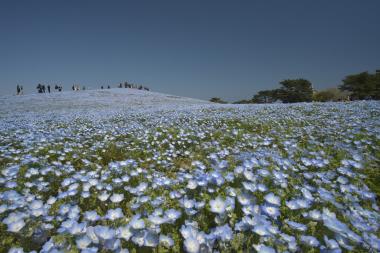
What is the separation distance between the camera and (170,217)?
6.45 feet

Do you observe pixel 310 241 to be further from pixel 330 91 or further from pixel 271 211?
pixel 330 91

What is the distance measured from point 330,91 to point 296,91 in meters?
5.20

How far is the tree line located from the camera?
93.5 ft

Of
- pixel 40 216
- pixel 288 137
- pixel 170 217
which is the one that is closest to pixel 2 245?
pixel 40 216

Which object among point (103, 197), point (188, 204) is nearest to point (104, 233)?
point (188, 204)

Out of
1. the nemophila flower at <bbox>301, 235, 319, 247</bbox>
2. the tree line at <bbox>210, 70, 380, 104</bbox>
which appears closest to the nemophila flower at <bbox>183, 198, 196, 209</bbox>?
the nemophila flower at <bbox>301, 235, 319, 247</bbox>

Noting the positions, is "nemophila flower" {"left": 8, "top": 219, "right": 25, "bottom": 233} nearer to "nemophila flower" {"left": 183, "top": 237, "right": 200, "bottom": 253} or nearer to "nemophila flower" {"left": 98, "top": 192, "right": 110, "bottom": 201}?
"nemophila flower" {"left": 98, "top": 192, "right": 110, "bottom": 201}

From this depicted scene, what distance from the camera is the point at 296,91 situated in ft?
125

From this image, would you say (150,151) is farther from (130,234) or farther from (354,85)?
(354,85)

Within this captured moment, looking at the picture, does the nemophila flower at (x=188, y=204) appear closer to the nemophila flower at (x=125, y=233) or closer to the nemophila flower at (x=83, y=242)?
the nemophila flower at (x=125, y=233)

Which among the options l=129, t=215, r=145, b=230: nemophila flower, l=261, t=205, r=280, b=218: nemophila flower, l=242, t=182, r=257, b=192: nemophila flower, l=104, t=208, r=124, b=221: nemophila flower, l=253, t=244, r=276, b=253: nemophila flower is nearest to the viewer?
l=253, t=244, r=276, b=253: nemophila flower

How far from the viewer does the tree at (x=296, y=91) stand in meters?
37.0

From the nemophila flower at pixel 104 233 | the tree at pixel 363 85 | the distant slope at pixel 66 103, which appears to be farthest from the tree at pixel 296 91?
the nemophila flower at pixel 104 233

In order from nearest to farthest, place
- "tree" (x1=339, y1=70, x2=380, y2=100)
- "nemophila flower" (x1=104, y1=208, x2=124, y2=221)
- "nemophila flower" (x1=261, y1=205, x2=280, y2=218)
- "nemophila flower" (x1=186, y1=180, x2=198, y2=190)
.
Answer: "nemophila flower" (x1=261, y1=205, x2=280, y2=218)
"nemophila flower" (x1=104, y1=208, x2=124, y2=221)
"nemophila flower" (x1=186, y1=180, x2=198, y2=190)
"tree" (x1=339, y1=70, x2=380, y2=100)
